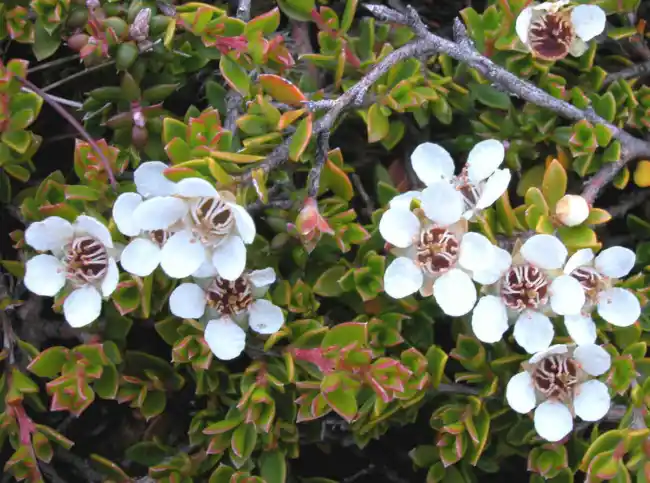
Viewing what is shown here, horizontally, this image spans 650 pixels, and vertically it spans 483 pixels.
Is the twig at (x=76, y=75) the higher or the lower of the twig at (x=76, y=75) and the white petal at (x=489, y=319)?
the higher

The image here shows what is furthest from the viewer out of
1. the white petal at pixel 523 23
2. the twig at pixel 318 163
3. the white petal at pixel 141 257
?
the white petal at pixel 523 23

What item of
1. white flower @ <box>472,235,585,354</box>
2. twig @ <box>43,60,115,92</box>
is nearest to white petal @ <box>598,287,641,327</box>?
white flower @ <box>472,235,585,354</box>

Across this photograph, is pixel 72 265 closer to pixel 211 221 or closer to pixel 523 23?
pixel 211 221

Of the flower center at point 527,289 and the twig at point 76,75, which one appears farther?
the twig at point 76,75

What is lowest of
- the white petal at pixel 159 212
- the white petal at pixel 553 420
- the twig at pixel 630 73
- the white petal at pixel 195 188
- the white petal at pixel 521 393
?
the white petal at pixel 553 420

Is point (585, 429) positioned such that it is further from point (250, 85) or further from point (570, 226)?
point (250, 85)

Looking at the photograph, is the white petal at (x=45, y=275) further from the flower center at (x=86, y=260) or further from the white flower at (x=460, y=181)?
the white flower at (x=460, y=181)

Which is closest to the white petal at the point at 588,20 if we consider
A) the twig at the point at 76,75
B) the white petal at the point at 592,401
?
the white petal at the point at 592,401
